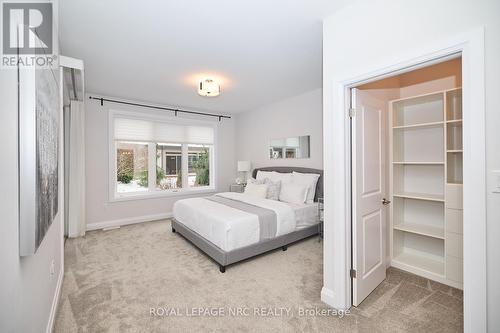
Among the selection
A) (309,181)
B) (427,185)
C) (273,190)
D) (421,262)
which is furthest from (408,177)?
(273,190)

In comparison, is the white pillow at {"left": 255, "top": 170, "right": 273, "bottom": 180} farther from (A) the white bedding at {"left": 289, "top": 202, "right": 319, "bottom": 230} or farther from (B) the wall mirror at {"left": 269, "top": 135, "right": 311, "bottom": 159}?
(A) the white bedding at {"left": 289, "top": 202, "right": 319, "bottom": 230}

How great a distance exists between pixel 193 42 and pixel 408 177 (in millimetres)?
3130

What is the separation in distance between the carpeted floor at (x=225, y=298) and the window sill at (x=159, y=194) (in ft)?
5.08

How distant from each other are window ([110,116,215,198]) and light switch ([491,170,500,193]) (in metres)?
5.14

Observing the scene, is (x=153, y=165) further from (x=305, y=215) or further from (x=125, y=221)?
(x=305, y=215)

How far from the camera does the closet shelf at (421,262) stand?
249cm

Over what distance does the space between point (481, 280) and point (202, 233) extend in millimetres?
2682

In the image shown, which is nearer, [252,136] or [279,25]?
[279,25]

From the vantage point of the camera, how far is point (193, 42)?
2488 mm

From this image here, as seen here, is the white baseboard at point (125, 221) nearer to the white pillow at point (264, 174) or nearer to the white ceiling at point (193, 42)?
the white pillow at point (264, 174)

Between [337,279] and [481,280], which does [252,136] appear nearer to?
[337,279]

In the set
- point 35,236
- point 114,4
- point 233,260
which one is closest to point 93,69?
point 114,4

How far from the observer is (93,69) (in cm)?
317

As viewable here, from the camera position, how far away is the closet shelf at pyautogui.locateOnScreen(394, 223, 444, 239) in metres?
2.49
